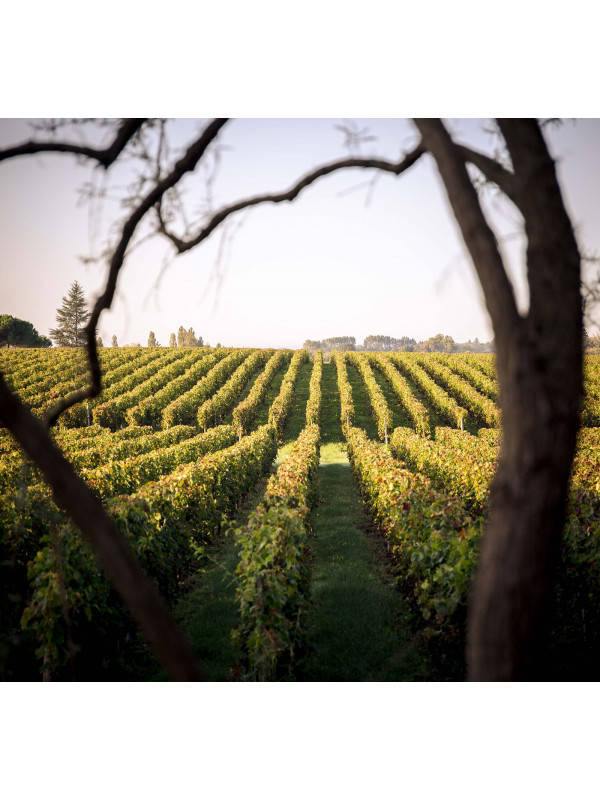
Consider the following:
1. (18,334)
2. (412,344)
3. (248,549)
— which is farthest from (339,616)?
(412,344)

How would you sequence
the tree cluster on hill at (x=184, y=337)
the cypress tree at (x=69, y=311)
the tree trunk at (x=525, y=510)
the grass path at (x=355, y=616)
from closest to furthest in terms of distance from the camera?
the tree trunk at (x=525, y=510) < the grass path at (x=355, y=616) < the cypress tree at (x=69, y=311) < the tree cluster on hill at (x=184, y=337)

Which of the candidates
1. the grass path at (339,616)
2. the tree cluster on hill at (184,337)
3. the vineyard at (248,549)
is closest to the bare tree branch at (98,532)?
the vineyard at (248,549)

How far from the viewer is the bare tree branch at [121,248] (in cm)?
189

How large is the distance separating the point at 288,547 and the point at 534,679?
3.05m

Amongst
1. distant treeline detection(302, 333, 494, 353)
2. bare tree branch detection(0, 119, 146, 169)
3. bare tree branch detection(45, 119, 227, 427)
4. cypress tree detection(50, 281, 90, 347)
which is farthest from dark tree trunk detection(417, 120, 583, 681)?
cypress tree detection(50, 281, 90, 347)

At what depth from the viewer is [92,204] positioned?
2484 mm

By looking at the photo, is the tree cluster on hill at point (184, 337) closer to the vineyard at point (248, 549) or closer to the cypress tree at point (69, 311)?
the cypress tree at point (69, 311)

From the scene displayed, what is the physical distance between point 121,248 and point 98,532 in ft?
3.45

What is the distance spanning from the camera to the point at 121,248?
190 centimetres

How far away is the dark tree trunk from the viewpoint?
1.23 metres

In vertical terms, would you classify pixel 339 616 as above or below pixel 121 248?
below

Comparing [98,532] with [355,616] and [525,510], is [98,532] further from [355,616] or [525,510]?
[355,616]

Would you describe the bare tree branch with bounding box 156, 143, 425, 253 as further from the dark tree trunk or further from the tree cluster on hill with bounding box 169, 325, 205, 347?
the tree cluster on hill with bounding box 169, 325, 205, 347

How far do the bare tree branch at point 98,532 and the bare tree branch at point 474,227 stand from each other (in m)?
1.35
